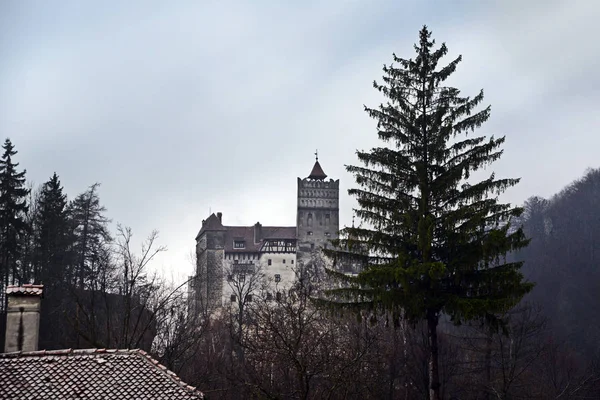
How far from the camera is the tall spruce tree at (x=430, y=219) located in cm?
2162

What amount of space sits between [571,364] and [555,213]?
197 feet

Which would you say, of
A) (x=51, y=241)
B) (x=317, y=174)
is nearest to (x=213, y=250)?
(x=317, y=174)

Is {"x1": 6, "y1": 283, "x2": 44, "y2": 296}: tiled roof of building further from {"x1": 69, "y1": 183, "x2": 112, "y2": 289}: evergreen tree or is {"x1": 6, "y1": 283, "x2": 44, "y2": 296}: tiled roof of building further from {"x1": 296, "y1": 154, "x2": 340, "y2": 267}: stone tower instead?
{"x1": 296, "y1": 154, "x2": 340, "y2": 267}: stone tower

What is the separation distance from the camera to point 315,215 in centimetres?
9150

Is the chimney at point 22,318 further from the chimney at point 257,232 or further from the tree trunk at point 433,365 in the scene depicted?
the chimney at point 257,232

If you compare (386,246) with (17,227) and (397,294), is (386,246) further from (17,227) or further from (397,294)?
(17,227)

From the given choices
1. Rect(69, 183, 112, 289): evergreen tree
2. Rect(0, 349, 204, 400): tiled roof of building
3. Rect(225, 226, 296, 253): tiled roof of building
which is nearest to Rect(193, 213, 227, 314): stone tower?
Rect(225, 226, 296, 253): tiled roof of building

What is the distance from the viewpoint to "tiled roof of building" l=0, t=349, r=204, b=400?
14.3m

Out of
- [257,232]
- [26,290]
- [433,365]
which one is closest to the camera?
[26,290]

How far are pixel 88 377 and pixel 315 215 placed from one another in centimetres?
7705

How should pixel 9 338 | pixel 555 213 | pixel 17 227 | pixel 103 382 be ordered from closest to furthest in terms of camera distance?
1. pixel 103 382
2. pixel 9 338
3. pixel 17 227
4. pixel 555 213

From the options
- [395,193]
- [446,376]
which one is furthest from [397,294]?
[446,376]

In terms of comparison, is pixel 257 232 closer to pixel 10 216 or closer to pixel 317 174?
pixel 317 174

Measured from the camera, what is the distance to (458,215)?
22500mm
